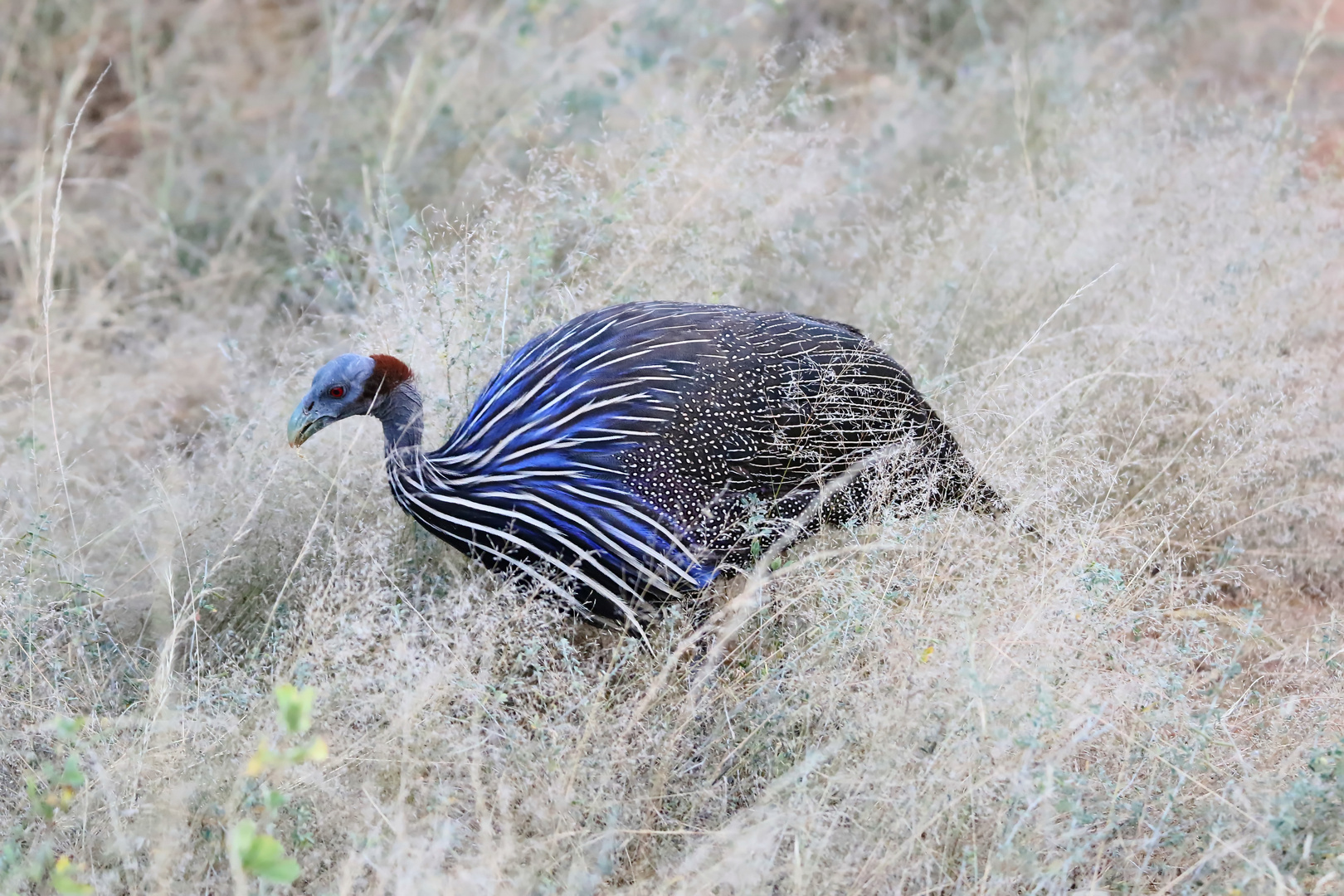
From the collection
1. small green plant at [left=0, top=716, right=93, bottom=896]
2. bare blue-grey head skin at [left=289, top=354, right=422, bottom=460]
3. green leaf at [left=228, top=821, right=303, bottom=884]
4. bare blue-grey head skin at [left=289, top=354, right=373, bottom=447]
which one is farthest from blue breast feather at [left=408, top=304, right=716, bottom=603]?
green leaf at [left=228, top=821, right=303, bottom=884]

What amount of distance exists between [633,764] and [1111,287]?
221 centimetres

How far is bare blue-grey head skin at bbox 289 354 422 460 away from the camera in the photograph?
108 inches

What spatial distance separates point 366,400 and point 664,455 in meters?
0.68

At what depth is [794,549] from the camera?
2.86m

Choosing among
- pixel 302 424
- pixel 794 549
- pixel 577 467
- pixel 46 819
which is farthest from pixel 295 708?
pixel 794 549

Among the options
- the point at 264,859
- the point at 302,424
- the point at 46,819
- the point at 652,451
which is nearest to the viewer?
the point at 264,859

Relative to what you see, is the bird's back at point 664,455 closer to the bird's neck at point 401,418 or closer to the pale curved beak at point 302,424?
the bird's neck at point 401,418

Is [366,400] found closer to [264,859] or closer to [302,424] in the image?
[302,424]

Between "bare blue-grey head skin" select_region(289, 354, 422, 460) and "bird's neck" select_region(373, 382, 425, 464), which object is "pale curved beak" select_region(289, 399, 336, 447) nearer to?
"bare blue-grey head skin" select_region(289, 354, 422, 460)

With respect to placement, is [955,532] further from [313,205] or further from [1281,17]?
[1281,17]

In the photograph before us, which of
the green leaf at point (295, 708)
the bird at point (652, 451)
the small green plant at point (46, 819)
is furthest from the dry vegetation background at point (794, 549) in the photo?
the green leaf at point (295, 708)

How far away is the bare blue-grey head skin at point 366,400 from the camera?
2.75m

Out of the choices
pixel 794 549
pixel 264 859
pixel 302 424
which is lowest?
pixel 794 549

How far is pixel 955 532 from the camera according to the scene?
256 centimetres
